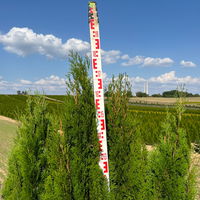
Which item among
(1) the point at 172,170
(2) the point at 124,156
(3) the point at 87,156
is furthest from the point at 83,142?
(1) the point at 172,170

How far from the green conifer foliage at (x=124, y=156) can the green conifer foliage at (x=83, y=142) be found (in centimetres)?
42

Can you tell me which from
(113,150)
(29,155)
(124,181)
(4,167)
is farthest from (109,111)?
(4,167)

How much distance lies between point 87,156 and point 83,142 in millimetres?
324

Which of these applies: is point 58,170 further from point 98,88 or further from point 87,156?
point 98,88

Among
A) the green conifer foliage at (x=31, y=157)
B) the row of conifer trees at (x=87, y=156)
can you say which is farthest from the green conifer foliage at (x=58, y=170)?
the green conifer foliage at (x=31, y=157)

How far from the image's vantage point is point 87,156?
428 centimetres

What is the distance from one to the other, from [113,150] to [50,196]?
1.54 m

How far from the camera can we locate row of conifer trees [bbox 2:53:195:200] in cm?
415

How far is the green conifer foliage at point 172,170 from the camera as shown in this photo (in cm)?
442

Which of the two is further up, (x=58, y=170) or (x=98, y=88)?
(x=98, y=88)

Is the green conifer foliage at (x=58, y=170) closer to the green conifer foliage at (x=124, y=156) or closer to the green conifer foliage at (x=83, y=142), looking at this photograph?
the green conifer foliage at (x=83, y=142)

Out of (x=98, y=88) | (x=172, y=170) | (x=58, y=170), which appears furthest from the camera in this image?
(x=172, y=170)

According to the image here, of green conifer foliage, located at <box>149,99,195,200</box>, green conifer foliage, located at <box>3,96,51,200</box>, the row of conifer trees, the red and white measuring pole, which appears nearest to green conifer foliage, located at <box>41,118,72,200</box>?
the row of conifer trees

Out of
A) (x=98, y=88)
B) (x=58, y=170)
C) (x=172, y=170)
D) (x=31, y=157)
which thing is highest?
(x=98, y=88)
